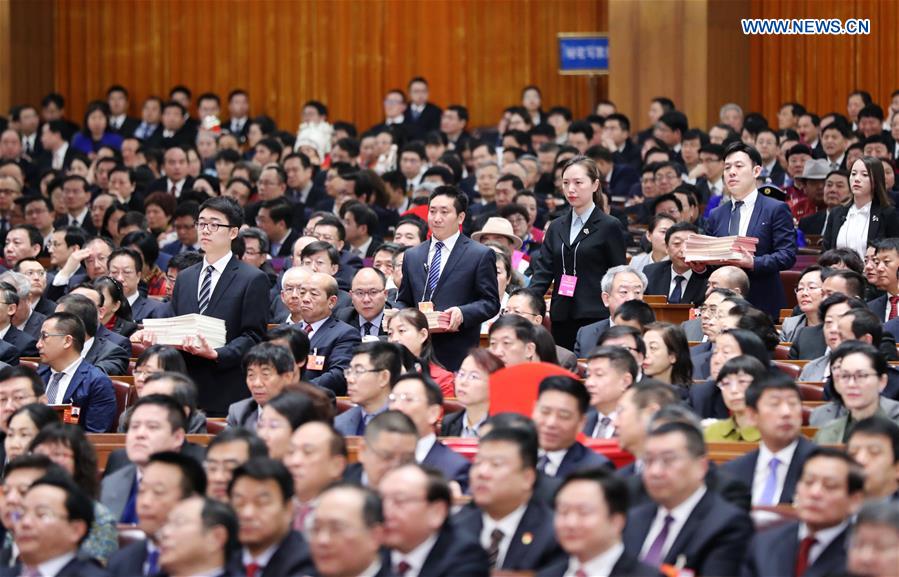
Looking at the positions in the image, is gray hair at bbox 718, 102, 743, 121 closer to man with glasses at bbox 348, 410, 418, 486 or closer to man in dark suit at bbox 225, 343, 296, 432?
man in dark suit at bbox 225, 343, 296, 432

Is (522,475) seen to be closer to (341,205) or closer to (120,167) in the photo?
(341,205)

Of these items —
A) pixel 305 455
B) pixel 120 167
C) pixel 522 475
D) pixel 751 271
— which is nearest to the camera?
pixel 522 475

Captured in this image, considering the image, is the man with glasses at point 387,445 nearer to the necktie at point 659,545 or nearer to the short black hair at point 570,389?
the short black hair at point 570,389

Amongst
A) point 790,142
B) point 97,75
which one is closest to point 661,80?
point 790,142

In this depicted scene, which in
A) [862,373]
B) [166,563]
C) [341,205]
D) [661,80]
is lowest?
[166,563]

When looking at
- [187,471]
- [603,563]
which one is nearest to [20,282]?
[187,471]

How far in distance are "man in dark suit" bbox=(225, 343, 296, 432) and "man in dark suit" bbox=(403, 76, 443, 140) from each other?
7537mm

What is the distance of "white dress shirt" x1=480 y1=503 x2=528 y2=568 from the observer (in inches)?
164

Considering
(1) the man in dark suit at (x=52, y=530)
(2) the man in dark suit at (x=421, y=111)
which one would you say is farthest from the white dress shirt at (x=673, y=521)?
(2) the man in dark suit at (x=421, y=111)

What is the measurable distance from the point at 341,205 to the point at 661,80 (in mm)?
4246

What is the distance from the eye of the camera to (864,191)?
7883mm

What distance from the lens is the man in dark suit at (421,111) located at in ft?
43.1

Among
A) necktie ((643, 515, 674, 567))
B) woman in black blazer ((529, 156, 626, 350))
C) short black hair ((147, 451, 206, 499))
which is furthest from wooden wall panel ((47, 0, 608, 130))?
necktie ((643, 515, 674, 567))

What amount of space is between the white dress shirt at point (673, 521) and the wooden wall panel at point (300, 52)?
35.0 ft
